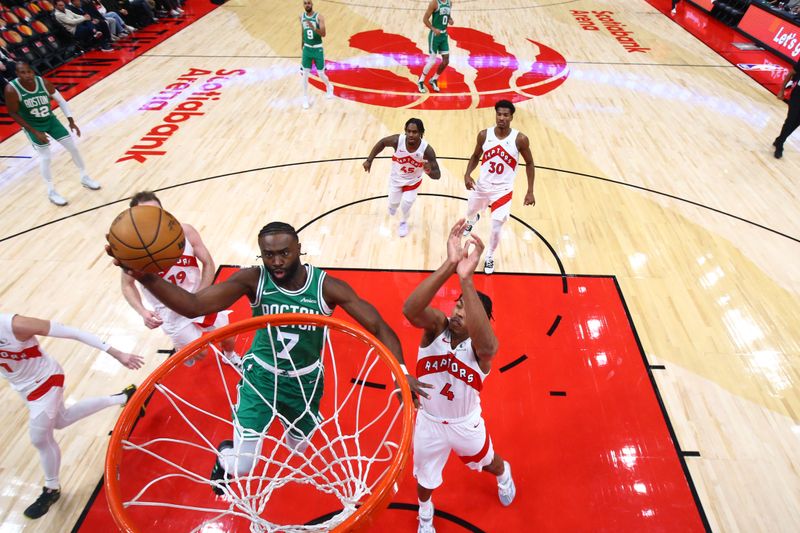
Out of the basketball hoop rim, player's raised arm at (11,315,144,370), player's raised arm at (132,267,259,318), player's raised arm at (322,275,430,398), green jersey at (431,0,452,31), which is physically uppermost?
player's raised arm at (132,267,259,318)

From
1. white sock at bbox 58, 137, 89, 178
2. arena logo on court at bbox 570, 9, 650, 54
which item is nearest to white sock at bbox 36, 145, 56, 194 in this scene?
white sock at bbox 58, 137, 89, 178

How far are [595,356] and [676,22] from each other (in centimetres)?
1373

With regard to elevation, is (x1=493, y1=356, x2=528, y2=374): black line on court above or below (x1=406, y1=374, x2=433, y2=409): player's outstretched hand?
below

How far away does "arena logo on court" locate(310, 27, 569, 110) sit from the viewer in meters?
9.55

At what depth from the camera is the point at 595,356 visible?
4.38 meters

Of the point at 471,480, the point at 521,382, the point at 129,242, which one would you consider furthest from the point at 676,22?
the point at 129,242

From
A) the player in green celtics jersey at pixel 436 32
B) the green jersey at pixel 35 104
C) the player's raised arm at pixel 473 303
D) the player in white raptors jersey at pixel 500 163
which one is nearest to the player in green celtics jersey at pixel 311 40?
the player in green celtics jersey at pixel 436 32

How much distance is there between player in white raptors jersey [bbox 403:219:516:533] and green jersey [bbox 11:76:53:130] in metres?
5.78

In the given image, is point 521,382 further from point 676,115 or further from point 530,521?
point 676,115

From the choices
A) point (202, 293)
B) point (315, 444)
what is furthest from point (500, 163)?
point (202, 293)

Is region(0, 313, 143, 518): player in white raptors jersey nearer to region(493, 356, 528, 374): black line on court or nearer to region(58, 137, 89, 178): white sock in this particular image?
region(493, 356, 528, 374): black line on court

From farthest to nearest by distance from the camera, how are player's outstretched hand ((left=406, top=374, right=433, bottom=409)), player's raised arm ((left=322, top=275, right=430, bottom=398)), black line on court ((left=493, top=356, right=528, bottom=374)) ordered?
1. black line on court ((left=493, top=356, right=528, bottom=374))
2. player's raised arm ((left=322, top=275, right=430, bottom=398))
3. player's outstretched hand ((left=406, top=374, right=433, bottom=409))

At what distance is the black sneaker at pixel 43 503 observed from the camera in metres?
3.25

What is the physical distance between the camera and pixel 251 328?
2654 mm
